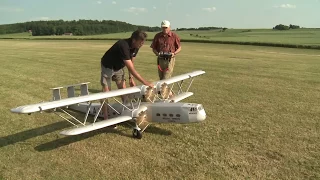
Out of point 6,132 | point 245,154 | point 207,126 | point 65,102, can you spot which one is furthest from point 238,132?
point 6,132

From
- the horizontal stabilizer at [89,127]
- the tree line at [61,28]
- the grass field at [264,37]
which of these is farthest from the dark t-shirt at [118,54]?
the tree line at [61,28]

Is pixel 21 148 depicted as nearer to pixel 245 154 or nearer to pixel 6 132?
pixel 6 132

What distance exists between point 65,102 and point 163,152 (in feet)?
7.74

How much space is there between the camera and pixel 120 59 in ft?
24.4

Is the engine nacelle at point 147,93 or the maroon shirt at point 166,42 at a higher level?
the maroon shirt at point 166,42

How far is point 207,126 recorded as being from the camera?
26.3 ft

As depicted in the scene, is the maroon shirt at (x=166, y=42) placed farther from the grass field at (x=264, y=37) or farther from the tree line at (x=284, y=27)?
the tree line at (x=284, y=27)

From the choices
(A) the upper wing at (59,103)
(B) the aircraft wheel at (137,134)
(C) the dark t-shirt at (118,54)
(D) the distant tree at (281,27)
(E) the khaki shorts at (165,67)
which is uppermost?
(D) the distant tree at (281,27)

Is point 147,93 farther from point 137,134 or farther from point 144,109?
point 137,134

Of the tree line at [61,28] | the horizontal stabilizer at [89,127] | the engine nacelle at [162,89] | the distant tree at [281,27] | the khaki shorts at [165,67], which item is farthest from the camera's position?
the tree line at [61,28]

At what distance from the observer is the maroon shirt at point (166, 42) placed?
32.9 feet

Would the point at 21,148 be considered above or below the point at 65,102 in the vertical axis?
below

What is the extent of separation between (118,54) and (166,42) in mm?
3153

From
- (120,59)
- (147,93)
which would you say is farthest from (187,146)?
(120,59)
